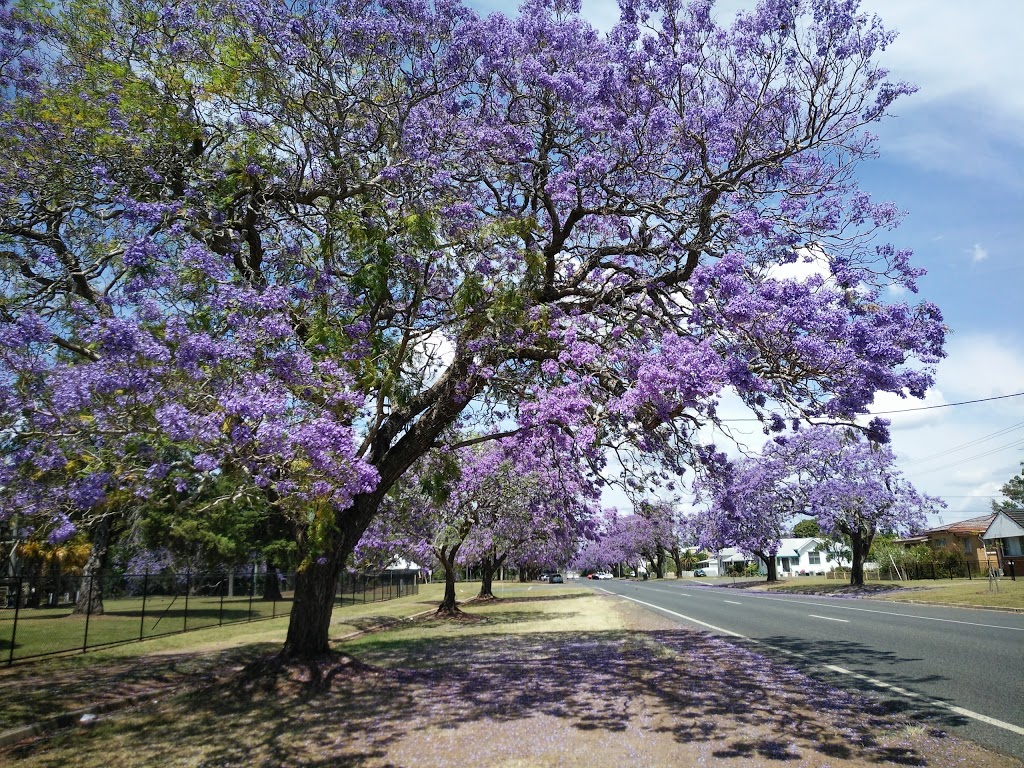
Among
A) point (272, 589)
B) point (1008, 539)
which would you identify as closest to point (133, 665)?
point (272, 589)

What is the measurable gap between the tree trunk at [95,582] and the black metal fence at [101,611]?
0.14 ft

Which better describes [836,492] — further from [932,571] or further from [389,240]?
[389,240]

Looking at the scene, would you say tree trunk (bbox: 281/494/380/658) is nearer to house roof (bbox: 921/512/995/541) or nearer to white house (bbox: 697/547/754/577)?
house roof (bbox: 921/512/995/541)

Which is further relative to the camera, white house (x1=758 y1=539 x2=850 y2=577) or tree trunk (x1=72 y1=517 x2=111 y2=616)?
white house (x1=758 y1=539 x2=850 y2=577)

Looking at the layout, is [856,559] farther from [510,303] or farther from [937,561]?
[510,303]

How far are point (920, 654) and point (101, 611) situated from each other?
21.1m

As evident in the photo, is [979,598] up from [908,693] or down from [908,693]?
down

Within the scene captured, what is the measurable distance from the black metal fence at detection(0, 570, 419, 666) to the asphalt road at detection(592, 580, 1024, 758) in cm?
1353

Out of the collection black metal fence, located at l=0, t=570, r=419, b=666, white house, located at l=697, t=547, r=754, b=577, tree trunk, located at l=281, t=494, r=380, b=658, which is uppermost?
tree trunk, located at l=281, t=494, r=380, b=658

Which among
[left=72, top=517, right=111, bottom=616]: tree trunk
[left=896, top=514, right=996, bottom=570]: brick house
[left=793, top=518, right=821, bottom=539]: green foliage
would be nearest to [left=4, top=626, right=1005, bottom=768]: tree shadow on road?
[left=72, top=517, right=111, bottom=616]: tree trunk

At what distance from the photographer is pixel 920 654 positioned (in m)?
11.4

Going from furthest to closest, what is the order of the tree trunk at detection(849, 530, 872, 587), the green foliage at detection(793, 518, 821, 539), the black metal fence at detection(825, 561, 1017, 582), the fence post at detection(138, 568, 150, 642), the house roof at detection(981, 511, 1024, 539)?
the green foliage at detection(793, 518, 821, 539)
the black metal fence at detection(825, 561, 1017, 582)
the house roof at detection(981, 511, 1024, 539)
the tree trunk at detection(849, 530, 872, 587)
the fence post at detection(138, 568, 150, 642)

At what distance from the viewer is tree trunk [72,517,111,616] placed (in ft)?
54.8

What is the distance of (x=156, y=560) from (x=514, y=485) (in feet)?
72.9
